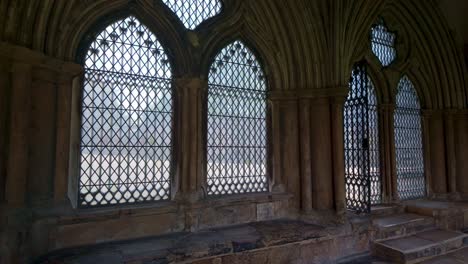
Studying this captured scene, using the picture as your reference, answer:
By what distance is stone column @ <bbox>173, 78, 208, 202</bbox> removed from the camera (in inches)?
157

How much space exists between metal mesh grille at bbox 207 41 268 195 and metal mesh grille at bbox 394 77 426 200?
3.12 m

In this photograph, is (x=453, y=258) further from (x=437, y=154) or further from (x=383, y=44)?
(x=383, y=44)

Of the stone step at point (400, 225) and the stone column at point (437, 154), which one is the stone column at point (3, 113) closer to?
the stone step at point (400, 225)

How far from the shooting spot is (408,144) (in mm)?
6316

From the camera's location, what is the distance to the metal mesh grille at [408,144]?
6.13 metres

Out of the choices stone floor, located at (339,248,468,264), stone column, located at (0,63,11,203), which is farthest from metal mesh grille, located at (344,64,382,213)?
stone column, located at (0,63,11,203)

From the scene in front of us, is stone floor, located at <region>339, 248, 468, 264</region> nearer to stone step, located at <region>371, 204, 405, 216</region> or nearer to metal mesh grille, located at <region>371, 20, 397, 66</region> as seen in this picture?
stone step, located at <region>371, 204, 405, 216</region>

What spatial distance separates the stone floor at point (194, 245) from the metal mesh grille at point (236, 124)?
70 cm

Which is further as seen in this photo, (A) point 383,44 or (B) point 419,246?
(A) point 383,44

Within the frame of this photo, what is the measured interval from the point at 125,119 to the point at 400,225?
14.5ft

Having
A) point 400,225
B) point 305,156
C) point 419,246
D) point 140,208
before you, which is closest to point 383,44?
point 305,156

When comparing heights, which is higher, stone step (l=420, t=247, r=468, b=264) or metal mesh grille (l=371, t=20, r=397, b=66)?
metal mesh grille (l=371, t=20, r=397, b=66)

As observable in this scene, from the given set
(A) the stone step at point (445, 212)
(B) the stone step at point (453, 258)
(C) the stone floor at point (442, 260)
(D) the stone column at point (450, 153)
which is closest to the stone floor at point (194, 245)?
(C) the stone floor at point (442, 260)

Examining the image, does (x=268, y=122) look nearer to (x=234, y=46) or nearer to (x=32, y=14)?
(x=234, y=46)
